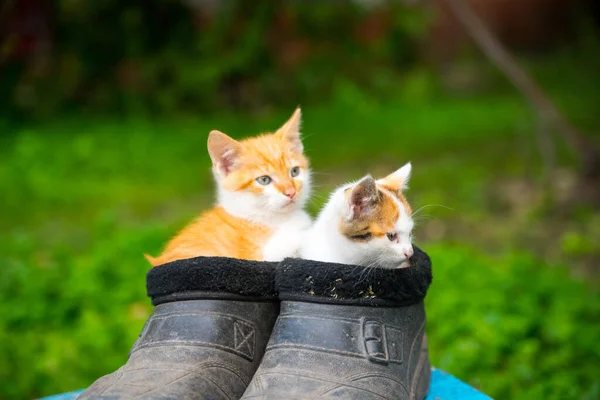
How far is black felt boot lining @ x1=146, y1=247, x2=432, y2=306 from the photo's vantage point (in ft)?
5.03

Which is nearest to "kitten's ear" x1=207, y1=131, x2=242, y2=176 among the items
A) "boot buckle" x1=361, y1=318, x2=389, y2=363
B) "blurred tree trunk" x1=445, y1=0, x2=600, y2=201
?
"boot buckle" x1=361, y1=318, x2=389, y2=363

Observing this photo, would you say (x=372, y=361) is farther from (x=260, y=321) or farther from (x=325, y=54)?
(x=325, y=54)

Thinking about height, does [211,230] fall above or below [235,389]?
above

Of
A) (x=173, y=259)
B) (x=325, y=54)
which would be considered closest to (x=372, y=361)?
(x=173, y=259)

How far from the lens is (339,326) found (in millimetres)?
1526

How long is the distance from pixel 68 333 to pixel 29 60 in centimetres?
487

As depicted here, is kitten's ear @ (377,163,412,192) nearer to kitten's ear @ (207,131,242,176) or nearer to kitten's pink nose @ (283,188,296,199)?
kitten's pink nose @ (283,188,296,199)

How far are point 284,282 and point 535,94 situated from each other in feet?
10.2

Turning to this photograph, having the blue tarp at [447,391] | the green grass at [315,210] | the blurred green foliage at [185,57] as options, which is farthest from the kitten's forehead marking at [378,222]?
the blurred green foliage at [185,57]

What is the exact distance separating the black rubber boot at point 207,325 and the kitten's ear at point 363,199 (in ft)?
0.81

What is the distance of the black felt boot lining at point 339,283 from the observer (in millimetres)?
1528

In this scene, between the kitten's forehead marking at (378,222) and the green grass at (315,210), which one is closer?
the kitten's forehead marking at (378,222)

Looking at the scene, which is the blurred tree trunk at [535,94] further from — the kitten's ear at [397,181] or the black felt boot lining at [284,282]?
the black felt boot lining at [284,282]

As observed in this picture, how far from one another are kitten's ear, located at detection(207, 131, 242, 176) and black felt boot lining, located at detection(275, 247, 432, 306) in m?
0.60
